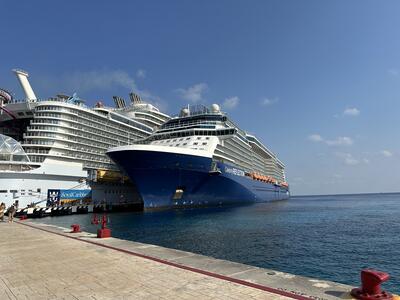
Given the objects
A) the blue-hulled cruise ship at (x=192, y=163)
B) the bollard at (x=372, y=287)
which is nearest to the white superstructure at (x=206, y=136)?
the blue-hulled cruise ship at (x=192, y=163)

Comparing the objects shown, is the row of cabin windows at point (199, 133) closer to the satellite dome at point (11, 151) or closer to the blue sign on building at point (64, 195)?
the blue sign on building at point (64, 195)

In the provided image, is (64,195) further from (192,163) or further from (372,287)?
(372,287)

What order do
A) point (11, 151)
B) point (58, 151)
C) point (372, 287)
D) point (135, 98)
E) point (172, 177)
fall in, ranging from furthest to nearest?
point (135, 98)
point (58, 151)
point (11, 151)
point (172, 177)
point (372, 287)

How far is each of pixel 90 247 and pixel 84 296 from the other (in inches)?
275

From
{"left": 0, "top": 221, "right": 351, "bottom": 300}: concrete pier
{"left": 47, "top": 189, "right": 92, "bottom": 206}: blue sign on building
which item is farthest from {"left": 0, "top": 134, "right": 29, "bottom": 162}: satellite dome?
{"left": 0, "top": 221, "right": 351, "bottom": 300}: concrete pier

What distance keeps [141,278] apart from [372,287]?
539 centimetres

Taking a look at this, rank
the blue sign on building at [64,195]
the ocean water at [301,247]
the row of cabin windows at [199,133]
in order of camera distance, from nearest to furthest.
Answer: the ocean water at [301,247], the blue sign on building at [64,195], the row of cabin windows at [199,133]

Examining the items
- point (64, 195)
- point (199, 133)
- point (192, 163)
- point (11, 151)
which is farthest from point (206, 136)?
point (11, 151)

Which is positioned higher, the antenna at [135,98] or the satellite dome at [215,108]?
the antenna at [135,98]

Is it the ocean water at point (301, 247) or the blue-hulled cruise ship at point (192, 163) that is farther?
the blue-hulled cruise ship at point (192, 163)

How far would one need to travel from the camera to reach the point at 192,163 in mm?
46344

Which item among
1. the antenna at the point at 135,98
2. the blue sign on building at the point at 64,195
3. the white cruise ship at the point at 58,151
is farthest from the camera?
the antenna at the point at 135,98

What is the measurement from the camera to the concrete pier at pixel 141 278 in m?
6.89

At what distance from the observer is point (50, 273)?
29.7 feet
